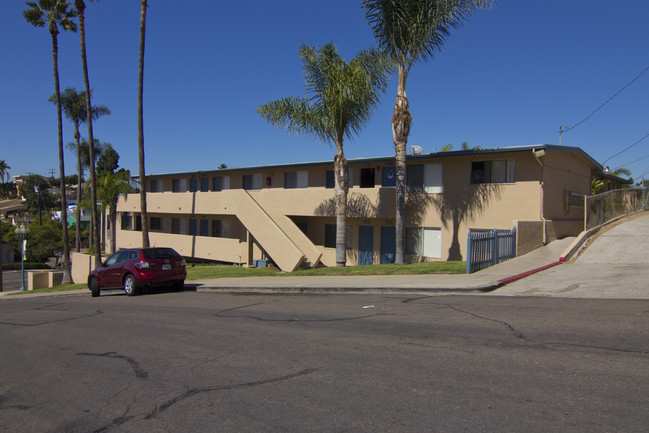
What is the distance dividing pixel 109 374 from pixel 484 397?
472 centimetres

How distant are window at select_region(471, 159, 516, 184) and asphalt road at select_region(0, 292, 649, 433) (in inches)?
413

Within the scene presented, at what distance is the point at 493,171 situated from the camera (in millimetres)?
20188

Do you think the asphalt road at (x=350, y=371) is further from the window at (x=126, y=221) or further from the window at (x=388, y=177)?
the window at (x=126, y=221)

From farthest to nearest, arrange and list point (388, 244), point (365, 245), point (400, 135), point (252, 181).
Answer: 1. point (252, 181)
2. point (365, 245)
3. point (388, 244)
4. point (400, 135)

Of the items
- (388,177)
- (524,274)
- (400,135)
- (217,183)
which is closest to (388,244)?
(388,177)

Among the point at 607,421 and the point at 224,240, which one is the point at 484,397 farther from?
the point at 224,240

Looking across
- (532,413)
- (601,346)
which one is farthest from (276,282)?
(532,413)

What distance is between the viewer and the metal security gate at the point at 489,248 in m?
14.8

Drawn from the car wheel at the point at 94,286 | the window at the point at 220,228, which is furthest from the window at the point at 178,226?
the car wheel at the point at 94,286

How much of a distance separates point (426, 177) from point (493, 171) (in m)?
2.97

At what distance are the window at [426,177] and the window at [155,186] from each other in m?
22.8

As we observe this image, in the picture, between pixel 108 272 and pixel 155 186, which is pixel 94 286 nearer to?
pixel 108 272

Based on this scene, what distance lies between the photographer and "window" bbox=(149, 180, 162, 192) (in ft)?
126

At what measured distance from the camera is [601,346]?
21.0 feet
